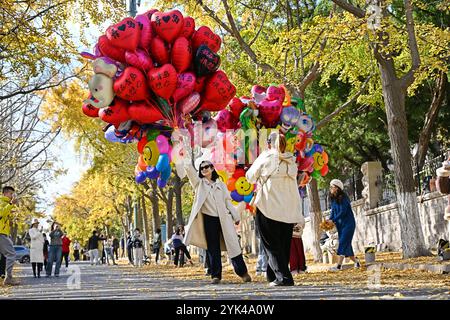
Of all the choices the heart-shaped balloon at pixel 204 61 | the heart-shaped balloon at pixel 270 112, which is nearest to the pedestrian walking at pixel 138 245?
the heart-shaped balloon at pixel 270 112

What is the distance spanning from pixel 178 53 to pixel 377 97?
10076 mm

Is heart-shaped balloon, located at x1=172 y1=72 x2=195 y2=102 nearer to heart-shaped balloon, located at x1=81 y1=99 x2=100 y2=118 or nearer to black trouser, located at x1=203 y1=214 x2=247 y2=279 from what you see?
heart-shaped balloon, located at x1=81 y1=99 x2=100 y2=118

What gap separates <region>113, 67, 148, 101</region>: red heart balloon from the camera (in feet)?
39.9

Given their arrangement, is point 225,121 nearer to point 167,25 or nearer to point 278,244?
point 167,25

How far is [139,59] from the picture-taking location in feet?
40.6

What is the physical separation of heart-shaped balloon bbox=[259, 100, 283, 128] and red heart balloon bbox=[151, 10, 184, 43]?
7.58 feet

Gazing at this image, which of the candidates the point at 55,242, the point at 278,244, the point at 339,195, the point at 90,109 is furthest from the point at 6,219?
the point at 278,244

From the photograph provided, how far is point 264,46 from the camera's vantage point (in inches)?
835

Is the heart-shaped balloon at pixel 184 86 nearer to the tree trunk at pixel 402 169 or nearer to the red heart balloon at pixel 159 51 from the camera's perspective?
the red heart balloon at pixel 159 51

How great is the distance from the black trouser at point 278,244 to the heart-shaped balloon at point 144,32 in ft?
13.4

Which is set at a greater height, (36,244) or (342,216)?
(36,244)

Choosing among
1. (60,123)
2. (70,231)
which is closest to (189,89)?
(60,123)

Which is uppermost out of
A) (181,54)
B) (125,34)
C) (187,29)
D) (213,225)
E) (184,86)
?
Result: (187,29)

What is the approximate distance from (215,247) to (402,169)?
6214 millimetres
